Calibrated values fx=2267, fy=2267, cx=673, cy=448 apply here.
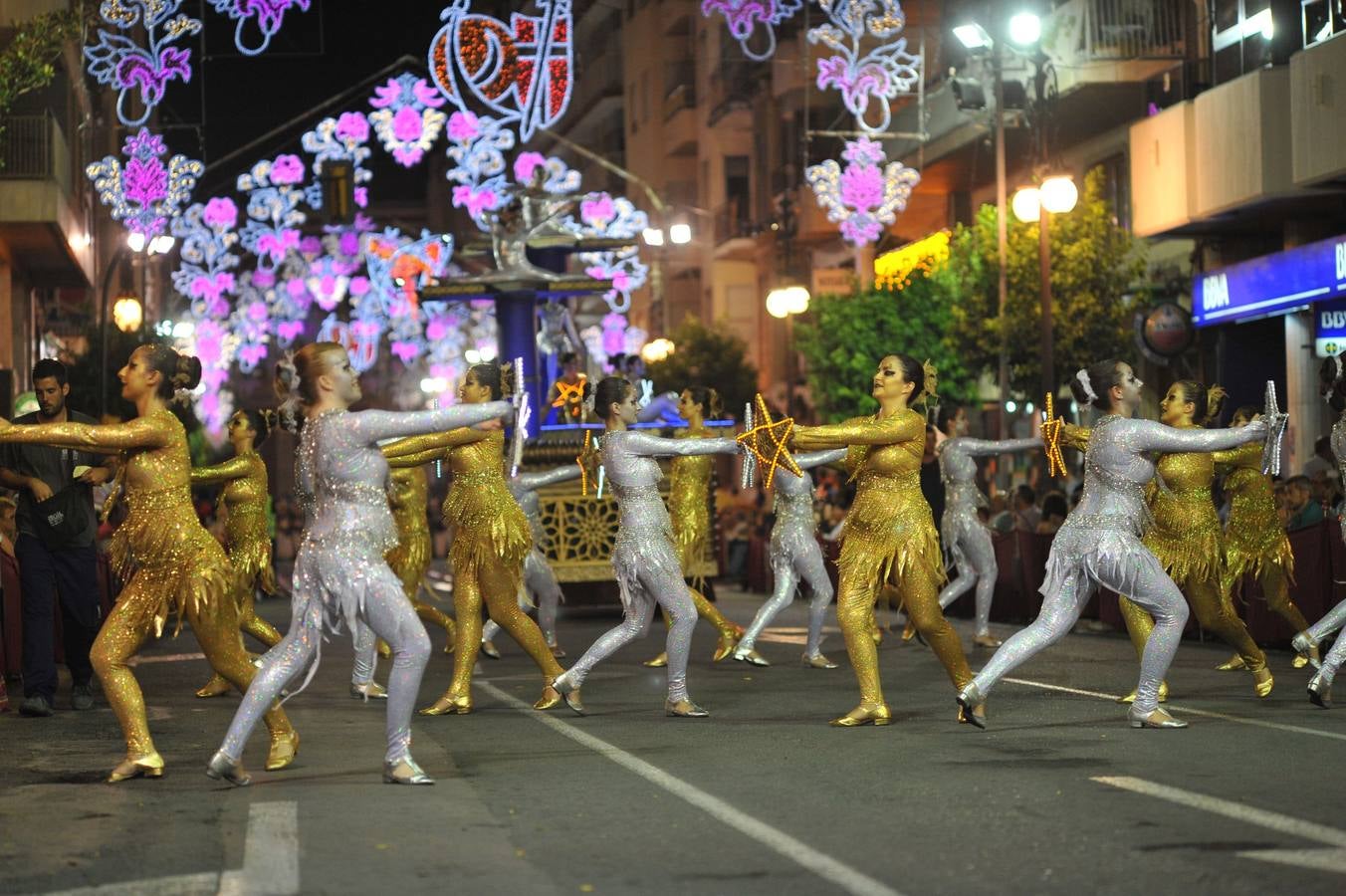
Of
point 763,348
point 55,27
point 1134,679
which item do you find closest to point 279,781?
point 1134,679

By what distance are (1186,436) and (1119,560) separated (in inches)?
28.7

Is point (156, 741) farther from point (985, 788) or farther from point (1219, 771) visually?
point (1219, 771)

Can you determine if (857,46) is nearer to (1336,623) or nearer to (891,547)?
(1336,623)

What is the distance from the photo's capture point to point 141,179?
92.1 feet

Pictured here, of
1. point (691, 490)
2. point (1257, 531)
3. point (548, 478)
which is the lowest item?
point (1257, 531)

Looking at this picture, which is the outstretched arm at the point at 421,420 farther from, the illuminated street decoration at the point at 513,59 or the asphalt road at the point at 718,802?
the illuminated street decoration at the point at 513,59

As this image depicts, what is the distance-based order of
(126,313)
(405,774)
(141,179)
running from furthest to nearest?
(126,313) → (141,179) → (405,774)

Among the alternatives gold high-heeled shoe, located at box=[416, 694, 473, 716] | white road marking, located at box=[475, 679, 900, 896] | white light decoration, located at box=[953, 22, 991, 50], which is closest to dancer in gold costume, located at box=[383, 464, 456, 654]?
gold high-heeled shoe, located at box=[416, 694, 473, 716]

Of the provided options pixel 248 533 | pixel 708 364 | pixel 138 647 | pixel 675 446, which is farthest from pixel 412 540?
pixel 708 364

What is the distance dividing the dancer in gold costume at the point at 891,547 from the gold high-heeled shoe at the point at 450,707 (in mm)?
2340

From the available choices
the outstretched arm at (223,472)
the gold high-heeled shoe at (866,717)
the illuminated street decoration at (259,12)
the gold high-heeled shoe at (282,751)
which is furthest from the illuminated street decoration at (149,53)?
the gold high-heeled shoe at (282,751)

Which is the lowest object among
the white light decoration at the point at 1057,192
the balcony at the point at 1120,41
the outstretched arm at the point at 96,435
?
the outstretched arm at the point at 96,435

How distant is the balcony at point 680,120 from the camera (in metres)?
67.7

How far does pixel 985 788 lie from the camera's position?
942 cm
